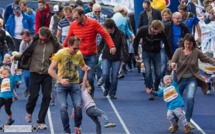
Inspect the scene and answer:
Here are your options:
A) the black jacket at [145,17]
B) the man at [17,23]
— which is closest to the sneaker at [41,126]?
the black jacket at [145,17]

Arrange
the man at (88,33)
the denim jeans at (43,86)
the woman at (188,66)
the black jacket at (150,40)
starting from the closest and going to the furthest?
the denim jeans at (43,86) < the woman at (188,66) < the man at (88,33) < the black jacket at (150,40)

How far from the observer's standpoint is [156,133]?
16.9m

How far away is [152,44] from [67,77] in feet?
16.1

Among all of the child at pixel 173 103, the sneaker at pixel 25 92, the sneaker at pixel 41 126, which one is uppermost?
the child at pixel 173 103

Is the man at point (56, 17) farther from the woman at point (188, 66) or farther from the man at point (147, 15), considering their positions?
the woman at point (188, 66)

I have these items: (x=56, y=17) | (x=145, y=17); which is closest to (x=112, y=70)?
(x=145, y=17)

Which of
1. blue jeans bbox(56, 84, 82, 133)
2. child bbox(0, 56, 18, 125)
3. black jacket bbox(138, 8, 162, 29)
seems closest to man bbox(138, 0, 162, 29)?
black jacket bbox(138, 8, 162, 29)

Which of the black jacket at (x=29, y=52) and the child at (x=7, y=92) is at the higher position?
the black jacket at (x=29, y=52)

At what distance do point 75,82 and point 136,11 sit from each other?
495 inches

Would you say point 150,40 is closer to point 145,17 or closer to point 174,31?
point 174,31

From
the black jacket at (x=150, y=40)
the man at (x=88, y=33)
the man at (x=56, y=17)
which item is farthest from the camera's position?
the man at (x=56, y=17)

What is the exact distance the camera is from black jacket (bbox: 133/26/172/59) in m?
20.0

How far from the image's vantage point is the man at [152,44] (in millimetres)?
19672

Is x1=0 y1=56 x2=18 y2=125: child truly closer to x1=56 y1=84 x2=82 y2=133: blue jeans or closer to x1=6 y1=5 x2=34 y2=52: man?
x1=56 y1=84 x2=82 y2=133: blue jeans
